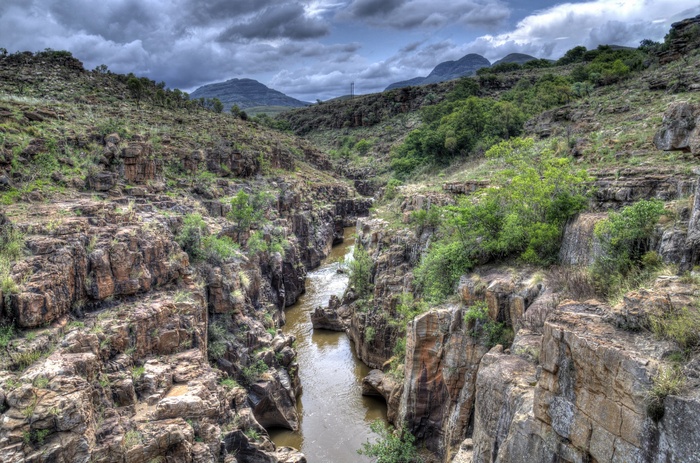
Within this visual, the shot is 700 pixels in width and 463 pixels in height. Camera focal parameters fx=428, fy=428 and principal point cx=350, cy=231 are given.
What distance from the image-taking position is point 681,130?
65.0ft

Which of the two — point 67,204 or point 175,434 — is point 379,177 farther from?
point 175,434

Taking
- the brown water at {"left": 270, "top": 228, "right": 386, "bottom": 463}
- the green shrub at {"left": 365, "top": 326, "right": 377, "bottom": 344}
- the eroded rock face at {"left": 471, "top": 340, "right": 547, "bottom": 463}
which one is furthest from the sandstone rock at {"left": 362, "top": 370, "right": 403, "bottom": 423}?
the eroded rock face at {"left": 471, "top": 340, "right": 547, "bottom": 463}

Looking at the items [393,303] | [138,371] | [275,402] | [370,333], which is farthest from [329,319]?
[138,371]

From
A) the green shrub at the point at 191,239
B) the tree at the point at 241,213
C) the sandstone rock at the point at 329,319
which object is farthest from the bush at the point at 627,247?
the tree at the point at 241,213

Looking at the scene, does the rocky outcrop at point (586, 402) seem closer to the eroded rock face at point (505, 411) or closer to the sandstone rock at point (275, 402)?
the eroded rock face at point (505, 411)

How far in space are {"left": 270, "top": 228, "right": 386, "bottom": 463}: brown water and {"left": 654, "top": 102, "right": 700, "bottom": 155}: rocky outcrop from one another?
21.1 meters

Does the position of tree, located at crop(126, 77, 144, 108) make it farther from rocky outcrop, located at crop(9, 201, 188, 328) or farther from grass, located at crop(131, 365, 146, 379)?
grass, located at crop(131, 365, 146, 379)

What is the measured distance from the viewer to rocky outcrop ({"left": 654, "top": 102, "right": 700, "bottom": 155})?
60.7ft

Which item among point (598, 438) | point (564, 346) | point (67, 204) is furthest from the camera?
point (67, 204)

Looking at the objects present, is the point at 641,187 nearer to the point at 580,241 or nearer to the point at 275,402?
the point at 580,241

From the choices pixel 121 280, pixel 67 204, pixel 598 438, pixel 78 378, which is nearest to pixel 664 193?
Result: pixel 598 438

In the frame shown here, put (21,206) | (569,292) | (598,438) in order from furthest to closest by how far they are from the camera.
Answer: (21,206) → (569,292) → (598,438)

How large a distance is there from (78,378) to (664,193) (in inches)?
870

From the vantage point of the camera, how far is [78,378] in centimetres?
1445
